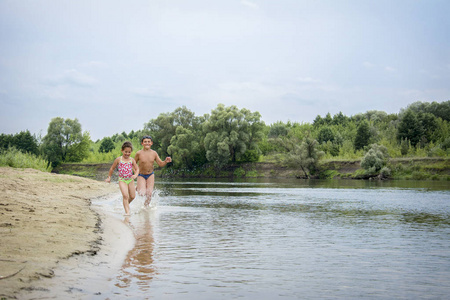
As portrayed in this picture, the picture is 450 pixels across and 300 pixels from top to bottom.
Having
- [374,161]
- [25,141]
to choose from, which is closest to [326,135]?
[374,161]

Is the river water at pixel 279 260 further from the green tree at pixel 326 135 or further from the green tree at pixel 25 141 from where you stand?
the green tree at pixel 25 141

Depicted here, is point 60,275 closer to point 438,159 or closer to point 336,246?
point 336,246

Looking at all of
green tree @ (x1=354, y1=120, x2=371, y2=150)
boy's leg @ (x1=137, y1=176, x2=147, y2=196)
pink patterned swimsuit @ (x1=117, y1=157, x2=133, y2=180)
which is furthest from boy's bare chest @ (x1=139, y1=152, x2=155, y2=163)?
green tree @ (x1=354, y1=120, x2=371, y2=150)

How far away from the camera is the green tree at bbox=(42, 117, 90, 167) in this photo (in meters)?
98.6

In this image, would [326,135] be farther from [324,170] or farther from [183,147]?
[183,147]

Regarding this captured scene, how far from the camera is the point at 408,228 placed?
12.6 meters

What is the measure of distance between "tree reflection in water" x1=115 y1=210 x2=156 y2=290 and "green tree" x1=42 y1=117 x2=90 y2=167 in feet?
308

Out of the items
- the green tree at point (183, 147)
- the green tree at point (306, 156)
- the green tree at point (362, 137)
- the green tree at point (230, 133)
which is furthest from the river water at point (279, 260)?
the green tree at point (183, 147)

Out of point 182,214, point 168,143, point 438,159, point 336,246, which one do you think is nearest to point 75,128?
point 168,143

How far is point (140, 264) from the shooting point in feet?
24.6

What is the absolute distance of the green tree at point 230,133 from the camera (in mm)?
83438

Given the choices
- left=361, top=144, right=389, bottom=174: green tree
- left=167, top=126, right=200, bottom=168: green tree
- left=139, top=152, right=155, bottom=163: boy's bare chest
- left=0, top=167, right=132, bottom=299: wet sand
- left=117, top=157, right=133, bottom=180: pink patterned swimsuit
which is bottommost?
left=0, top=167, right=132, bottom=299: wet sand

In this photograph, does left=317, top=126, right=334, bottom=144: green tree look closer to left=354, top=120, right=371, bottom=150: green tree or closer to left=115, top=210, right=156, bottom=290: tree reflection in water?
left=354, top=120, right=371, bottom=150: green tree

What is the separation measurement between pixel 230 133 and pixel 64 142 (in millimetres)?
40459
